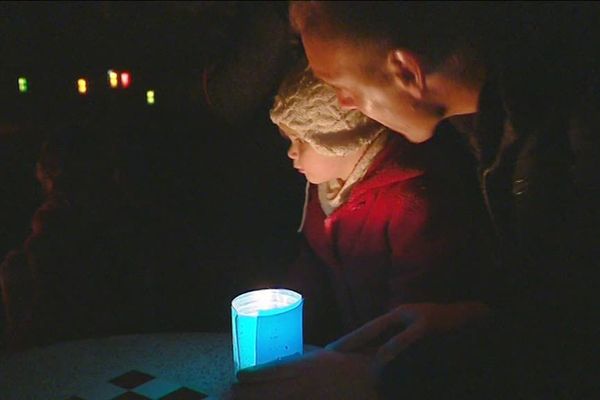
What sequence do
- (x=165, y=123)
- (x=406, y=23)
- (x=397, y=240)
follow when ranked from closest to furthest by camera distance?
1. (x=406, y=23)
2. (x=397, y=240)
3. (x=165, y=123)

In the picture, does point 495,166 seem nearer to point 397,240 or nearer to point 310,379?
point 397,240

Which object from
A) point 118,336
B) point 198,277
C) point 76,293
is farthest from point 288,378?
point 198,277

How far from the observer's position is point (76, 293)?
2.00m

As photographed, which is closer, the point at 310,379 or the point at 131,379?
the point at 310,379

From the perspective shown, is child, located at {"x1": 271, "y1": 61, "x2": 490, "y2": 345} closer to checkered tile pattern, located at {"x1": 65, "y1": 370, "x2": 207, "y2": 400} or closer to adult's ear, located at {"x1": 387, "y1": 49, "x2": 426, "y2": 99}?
adult's ear, located at {"x1": 387, "y1": 49, "x2": 426, "y2": 99}

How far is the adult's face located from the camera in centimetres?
126

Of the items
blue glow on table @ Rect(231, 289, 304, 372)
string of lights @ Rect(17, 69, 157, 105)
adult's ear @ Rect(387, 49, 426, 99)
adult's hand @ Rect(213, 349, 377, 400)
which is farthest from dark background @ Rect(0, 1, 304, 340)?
adult's hand @ Rect(213, 349, 377, 400)

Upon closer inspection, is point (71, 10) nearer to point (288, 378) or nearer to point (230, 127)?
point (230, 127)

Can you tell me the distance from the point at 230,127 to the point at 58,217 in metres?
0.59

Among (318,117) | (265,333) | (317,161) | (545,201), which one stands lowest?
(265,333)

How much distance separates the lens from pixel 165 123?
2.03 meters

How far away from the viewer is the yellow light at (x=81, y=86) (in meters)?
1.62

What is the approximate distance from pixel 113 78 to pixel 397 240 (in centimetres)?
84

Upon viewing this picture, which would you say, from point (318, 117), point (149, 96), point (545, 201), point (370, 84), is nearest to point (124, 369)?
point (149, 96)
